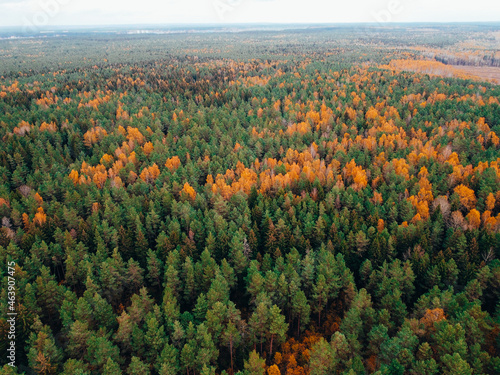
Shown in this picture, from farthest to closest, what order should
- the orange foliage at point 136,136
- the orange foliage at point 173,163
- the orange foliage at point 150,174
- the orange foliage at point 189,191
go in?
the orange foliage at point 136,136 < the orange foliage at point 173,163 < the orange foliage at point 150,174 < the orange foliage at point 189,191

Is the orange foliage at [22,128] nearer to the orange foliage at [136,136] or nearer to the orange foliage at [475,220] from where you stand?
the orange foliage at [136,136]

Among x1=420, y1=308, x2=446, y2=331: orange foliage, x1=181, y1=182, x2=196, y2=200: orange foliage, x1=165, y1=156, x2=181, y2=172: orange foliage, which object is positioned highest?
x1=165, y1=156, x2=181, y2=172: orange foliage

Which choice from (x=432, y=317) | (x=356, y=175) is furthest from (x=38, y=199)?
(x=432, y=317)

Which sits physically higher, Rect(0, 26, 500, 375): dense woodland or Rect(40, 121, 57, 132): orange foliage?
Rect(40, 121, 57, 132): orange foliage

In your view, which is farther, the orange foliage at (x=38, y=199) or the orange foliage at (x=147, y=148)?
the orange foliage at (x=147, y=148)

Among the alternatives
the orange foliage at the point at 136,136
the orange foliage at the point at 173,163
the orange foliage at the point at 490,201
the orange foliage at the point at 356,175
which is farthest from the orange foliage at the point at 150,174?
the orange foliage at the point at 490,201

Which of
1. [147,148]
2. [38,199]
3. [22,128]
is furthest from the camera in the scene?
[22,128]

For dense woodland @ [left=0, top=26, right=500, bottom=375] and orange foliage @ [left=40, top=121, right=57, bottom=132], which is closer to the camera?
dense woodland @ [left=0, top=26, right=500, bottom=375]

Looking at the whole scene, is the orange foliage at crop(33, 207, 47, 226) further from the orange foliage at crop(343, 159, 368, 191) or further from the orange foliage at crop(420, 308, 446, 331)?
the orange foliage at crop(420, 308, 446, 331)

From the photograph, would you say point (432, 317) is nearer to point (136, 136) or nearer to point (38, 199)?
point (38, 199)

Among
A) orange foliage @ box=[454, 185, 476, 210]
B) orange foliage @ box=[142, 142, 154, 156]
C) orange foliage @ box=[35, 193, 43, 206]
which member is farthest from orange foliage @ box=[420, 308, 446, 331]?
orange foliage @ box=[142, 142, 154, 156]
